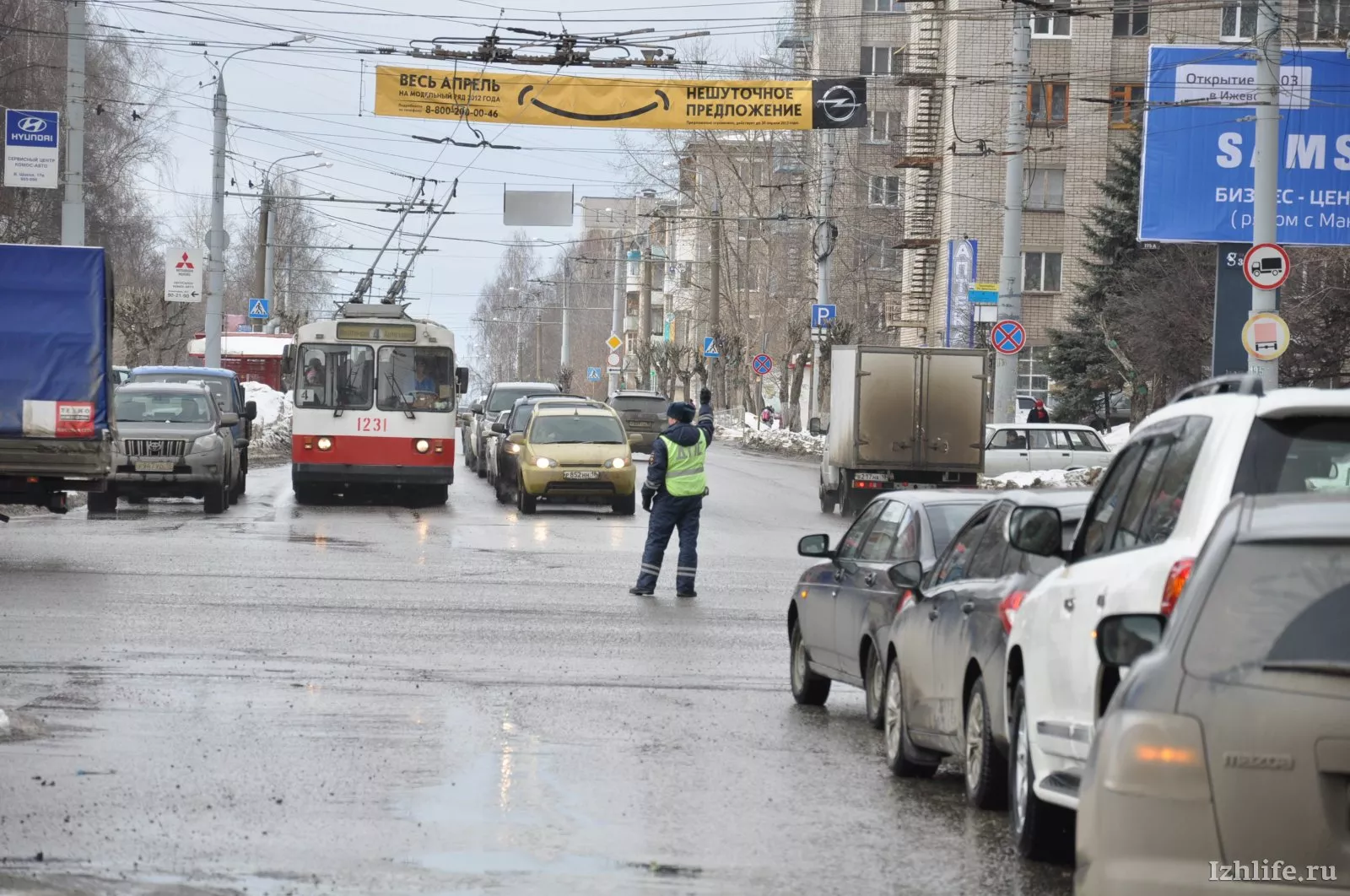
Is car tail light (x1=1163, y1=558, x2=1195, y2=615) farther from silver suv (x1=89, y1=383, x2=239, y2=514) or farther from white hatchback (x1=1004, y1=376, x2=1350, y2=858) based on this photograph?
silver suv (x1=89, y1=383, x2=239, y2=514)

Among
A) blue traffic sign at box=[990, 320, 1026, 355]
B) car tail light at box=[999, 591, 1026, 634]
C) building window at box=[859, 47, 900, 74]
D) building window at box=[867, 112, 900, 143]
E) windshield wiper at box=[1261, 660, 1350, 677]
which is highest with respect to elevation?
building window at box=[859, 47, 900, 74]

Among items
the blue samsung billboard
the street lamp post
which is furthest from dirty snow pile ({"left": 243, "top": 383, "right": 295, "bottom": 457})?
the blue samsung billboard

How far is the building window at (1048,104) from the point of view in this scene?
209 feet

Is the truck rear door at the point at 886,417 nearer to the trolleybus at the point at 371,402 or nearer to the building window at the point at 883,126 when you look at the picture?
the trolleybus at the point at 371,402

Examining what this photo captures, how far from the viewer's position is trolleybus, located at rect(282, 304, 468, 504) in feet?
102

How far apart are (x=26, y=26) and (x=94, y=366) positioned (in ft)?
118

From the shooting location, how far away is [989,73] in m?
62.8

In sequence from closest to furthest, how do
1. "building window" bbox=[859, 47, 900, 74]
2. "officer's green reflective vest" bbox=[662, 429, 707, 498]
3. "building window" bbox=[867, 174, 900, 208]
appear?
"officer's green reflective vest" bbox=[662, 429, 707, 498]
"building window" bbox=[859, 47, 900, 74]
"building window" bbox=[867, 174, 900, 208]

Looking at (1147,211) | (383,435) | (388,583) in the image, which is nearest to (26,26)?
(383,435)

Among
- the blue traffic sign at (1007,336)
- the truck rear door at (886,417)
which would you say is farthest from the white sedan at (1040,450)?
the truck rear door at (886,417)

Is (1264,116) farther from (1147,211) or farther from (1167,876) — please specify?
(1167,876)

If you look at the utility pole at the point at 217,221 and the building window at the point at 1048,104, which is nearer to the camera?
the utility pole at the point at 217,221

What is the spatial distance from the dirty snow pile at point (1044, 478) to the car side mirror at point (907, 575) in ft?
80.7

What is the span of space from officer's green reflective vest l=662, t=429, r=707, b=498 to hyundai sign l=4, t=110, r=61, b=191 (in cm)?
1708
